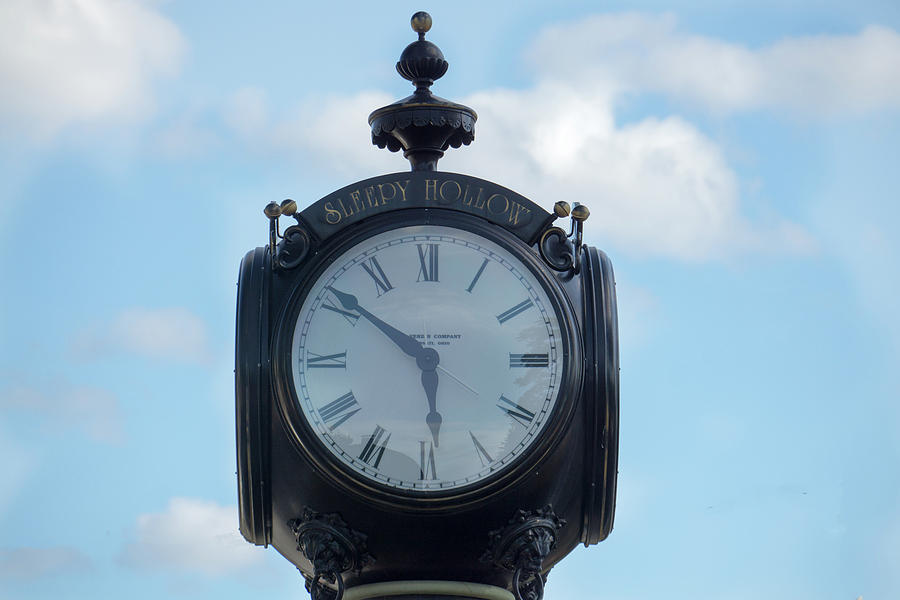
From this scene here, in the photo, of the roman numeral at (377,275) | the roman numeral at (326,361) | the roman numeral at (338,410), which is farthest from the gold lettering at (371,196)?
the roman numeral at (338,410)

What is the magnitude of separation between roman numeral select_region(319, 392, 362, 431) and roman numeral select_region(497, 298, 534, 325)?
0.91 m

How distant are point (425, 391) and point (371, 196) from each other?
3.77ft

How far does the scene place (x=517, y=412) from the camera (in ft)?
33.6

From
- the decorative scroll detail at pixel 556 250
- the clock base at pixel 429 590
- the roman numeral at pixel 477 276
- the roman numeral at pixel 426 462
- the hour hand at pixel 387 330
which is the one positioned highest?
the decorative scroll detail at pixel 556 250

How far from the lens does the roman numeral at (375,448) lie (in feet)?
33.4

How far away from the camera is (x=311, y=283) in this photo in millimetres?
10406

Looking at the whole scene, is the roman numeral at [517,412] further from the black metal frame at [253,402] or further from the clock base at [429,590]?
the black metal frame at [253,402]

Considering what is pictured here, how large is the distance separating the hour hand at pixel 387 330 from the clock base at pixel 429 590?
4.05ft

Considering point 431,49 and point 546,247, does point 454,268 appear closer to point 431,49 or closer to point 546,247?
point 546,247

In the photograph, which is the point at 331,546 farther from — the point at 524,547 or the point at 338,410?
the point at 524,547

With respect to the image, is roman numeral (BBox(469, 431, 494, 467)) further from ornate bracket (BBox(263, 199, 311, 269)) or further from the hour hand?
ornate bracket (BBox(263, 199, 311, 269))

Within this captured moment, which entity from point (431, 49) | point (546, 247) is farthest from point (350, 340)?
point (431, 49)

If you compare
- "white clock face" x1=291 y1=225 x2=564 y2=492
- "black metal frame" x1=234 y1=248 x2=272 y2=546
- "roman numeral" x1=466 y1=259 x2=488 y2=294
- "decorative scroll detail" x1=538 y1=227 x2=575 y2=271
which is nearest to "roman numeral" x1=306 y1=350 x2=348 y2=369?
"white clock face" x1=291 y1=225 x2=564 y2=492

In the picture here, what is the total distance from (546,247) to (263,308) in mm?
1598
